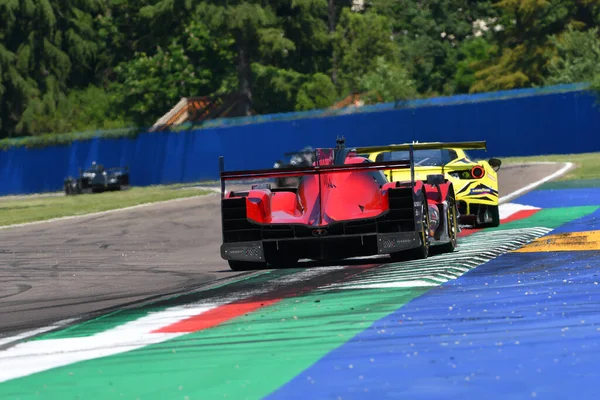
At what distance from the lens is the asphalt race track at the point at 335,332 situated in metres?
6.99

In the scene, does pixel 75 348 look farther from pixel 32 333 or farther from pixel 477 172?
pixel 477 172

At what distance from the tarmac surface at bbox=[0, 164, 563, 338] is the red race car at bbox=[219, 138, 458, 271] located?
0.66m

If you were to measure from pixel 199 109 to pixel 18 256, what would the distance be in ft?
198

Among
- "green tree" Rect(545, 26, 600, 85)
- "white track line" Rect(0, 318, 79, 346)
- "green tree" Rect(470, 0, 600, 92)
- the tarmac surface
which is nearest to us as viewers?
"white track line" Rect(0, 318, 79, 346)

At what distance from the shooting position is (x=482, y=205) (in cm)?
2066

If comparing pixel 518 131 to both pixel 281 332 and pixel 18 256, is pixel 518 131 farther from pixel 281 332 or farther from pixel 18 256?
pixel 281 332

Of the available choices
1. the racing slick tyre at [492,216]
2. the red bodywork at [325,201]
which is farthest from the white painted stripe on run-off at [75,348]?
the racing slick tyre at [492,216]

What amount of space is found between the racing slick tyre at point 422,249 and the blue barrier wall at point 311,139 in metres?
42.5

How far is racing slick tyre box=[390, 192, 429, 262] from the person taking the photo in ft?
49.1

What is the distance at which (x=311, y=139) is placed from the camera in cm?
6769

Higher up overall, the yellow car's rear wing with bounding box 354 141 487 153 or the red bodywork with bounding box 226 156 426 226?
the yellow car's rear wing with bounding box 354 141 487 153

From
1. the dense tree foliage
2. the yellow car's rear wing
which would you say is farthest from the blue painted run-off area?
the dense tree foliage

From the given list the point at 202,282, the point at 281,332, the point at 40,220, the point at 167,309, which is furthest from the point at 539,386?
the point at 40,220

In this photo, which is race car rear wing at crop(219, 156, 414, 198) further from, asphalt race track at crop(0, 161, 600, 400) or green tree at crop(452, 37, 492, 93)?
green tree at crop(452, 37, 492, 93)
